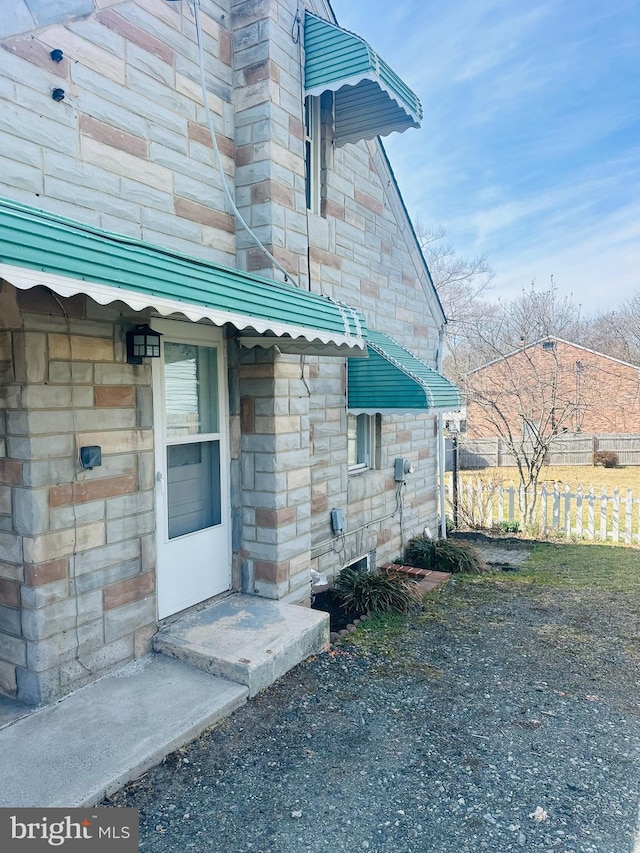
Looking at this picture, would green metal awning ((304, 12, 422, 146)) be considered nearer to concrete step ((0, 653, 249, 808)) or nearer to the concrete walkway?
the concrete walkway

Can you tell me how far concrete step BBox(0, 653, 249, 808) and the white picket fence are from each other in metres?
10.9

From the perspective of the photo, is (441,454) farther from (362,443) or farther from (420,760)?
(420,760)

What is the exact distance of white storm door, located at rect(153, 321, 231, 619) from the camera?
5426 millimetres

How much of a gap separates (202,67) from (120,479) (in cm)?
430

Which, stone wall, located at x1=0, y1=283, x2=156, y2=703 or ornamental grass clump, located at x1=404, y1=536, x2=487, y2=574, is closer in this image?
stone wall, located at x1=0, y1=283, x2=156, y2=703

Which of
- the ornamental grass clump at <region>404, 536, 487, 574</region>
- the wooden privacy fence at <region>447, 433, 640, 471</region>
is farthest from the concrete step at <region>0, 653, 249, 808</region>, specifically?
the wooden privacy fence at <region>447, 433, 640, 471</region>

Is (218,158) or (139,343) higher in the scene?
(218,158)

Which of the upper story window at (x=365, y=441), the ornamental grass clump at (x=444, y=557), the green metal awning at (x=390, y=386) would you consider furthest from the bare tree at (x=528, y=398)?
the green metal awning at (x=390, y=386)

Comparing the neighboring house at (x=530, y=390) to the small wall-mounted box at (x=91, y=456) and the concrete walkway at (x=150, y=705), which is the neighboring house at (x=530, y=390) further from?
the small wall-mounted box at (x=91, y=456)

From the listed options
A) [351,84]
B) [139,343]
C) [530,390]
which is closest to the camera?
[139,343]

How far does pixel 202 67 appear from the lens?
5.46m

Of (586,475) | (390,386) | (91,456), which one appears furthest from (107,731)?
(586,475)

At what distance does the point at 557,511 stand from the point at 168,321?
459 inches

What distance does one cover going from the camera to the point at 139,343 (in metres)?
4.89
